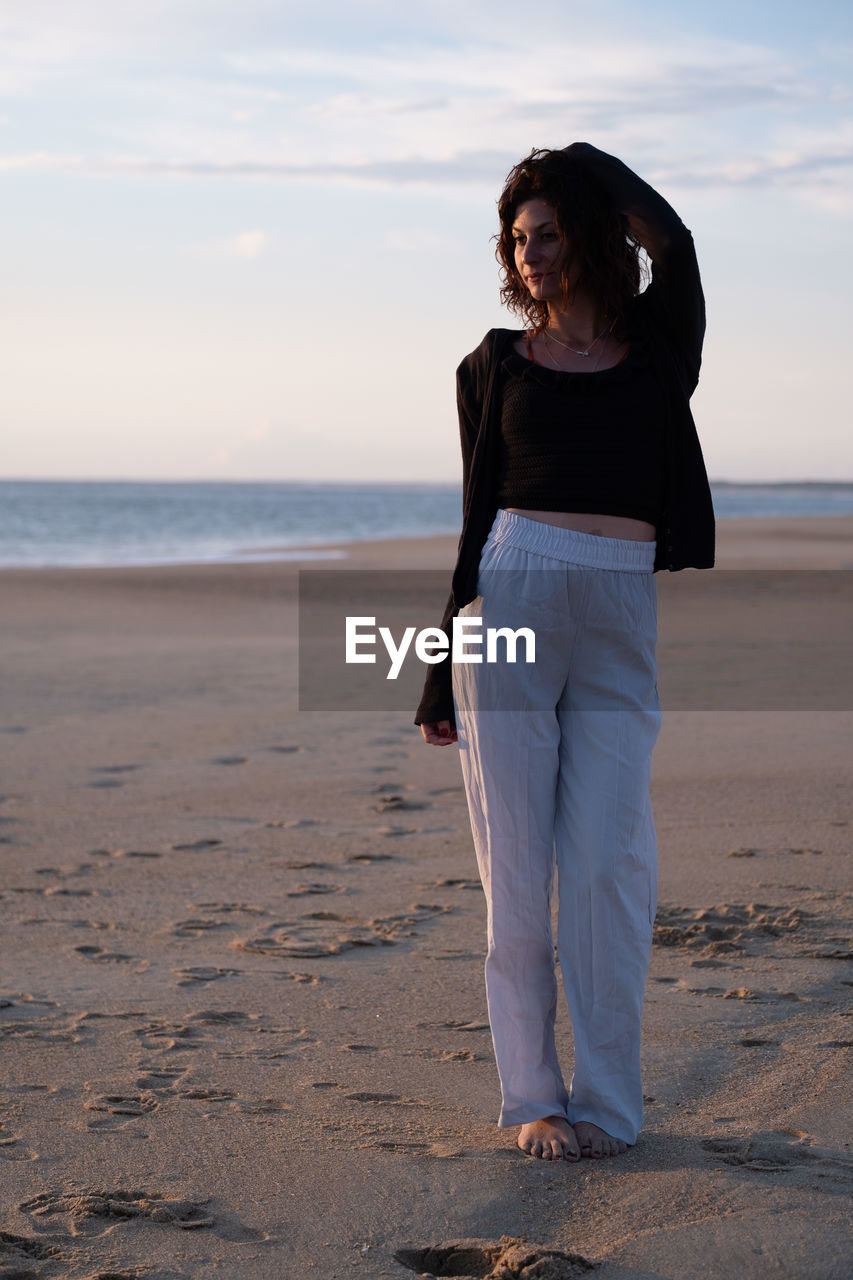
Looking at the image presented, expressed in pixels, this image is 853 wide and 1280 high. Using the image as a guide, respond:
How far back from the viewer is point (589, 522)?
8.83ft

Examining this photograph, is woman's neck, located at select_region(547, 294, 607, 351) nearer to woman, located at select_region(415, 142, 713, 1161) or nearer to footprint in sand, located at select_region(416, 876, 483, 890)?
woman, located at select_region(415, 142, 713, 1161)

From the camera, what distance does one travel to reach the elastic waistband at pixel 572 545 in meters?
2.66

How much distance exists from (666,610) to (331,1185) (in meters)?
11.8

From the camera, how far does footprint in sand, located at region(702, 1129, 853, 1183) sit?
2.55 meters

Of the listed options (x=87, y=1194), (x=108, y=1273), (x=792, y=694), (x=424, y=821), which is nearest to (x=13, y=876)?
(x=424, y=821)

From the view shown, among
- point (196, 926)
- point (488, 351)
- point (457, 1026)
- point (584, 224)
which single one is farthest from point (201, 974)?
point (584, 224)

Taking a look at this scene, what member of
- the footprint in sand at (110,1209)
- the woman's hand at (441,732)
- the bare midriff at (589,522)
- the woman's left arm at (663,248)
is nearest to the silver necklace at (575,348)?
the woman's left arm at (663,248)

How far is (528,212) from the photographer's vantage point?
8.99 feet

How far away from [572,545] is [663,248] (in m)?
0.62

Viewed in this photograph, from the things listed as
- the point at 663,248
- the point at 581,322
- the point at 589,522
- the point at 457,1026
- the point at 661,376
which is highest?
the point at 663,248

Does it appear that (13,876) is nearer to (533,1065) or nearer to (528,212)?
(533,1065)

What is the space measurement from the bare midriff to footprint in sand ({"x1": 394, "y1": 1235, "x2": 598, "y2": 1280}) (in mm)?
1307

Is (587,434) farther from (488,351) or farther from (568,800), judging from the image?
(568,800)

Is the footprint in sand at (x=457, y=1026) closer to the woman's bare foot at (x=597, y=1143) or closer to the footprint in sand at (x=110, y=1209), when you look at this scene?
the woman's bare foot at (x=597, y=1143)
